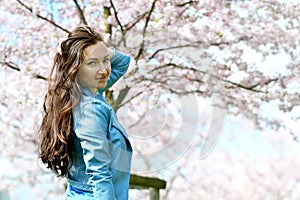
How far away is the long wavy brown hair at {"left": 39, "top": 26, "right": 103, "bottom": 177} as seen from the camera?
6.81 ft

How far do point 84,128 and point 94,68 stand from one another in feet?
0.90

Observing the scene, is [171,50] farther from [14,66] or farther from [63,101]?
[63,101]

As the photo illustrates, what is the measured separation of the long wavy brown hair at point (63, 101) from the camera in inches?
81.7

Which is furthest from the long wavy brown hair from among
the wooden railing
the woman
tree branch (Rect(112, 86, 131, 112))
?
tree branch (Rect(112, 86, 131, 112))

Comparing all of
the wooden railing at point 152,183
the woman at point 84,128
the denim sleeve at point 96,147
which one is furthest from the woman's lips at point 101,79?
the wooden railing at point 152,183

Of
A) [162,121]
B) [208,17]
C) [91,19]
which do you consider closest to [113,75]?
[91,19]

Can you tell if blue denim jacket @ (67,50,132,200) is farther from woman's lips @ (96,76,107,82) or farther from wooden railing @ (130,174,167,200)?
wooden railing @ (130,174,167,200)

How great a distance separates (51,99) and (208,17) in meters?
3.25

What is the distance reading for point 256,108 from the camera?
222 inches

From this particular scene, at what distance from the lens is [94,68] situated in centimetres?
215

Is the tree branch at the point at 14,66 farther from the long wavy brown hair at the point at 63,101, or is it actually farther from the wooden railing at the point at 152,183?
the long wavy brown hair at the point at 63,101

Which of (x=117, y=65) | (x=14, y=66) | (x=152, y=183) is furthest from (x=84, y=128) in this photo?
(x=14, y=66)

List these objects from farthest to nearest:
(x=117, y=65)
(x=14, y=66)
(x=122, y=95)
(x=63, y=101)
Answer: (x=14, y=66)
(x=122, y=95)
(x=117, y=65)
(x=63, y=101)

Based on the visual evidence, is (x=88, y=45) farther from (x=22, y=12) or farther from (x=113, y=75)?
(x=22, y=12)
